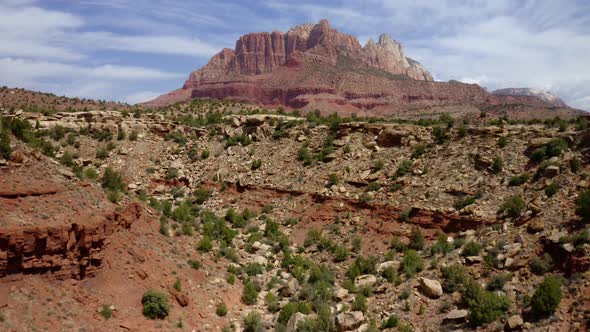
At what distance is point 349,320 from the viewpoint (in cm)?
1778

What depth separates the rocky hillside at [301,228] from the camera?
15.7 metres

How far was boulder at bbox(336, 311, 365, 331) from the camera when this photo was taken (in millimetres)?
17641

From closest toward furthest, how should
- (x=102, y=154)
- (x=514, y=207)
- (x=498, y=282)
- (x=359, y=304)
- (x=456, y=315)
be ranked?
(x=456, y=315) → (x=498, y=282) → (x=359, y=304) → (x=514, y=207) → (x=102, y=154)

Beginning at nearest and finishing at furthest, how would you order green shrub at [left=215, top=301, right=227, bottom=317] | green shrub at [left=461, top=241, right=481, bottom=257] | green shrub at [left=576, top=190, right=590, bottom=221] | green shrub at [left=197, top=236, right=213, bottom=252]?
green shrub at [left=576, top=190, right=590, bottom=221] < green shrub at [left=215, top=301, right=227, bottom=317] < green shrub at [left=461, top=241, right=481, bottom=257] < green shrub at [left=197, top=236, right=213, bottom=252]

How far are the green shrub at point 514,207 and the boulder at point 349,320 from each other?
27.7ft

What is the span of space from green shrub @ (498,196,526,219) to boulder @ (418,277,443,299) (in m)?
5.33

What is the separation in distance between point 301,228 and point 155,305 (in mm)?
11366

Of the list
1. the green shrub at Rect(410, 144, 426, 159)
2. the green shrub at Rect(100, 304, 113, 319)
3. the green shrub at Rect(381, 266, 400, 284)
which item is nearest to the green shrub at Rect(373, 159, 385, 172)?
the green shrub at Rect(410, 144, 426, 159)

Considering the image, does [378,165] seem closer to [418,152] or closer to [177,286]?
[418,152]

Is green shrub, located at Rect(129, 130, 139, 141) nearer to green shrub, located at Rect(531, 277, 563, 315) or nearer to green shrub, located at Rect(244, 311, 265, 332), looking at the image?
green shrub, located at Rect(244, 311, 265, 332)

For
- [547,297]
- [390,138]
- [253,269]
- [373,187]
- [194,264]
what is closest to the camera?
[547,297]

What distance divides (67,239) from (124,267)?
2.60m

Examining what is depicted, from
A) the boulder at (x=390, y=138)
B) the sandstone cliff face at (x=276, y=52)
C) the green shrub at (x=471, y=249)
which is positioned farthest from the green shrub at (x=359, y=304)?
the sandstone cliff face at (x=276, y=52)

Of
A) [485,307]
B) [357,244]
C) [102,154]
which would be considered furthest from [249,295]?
[102,154]
